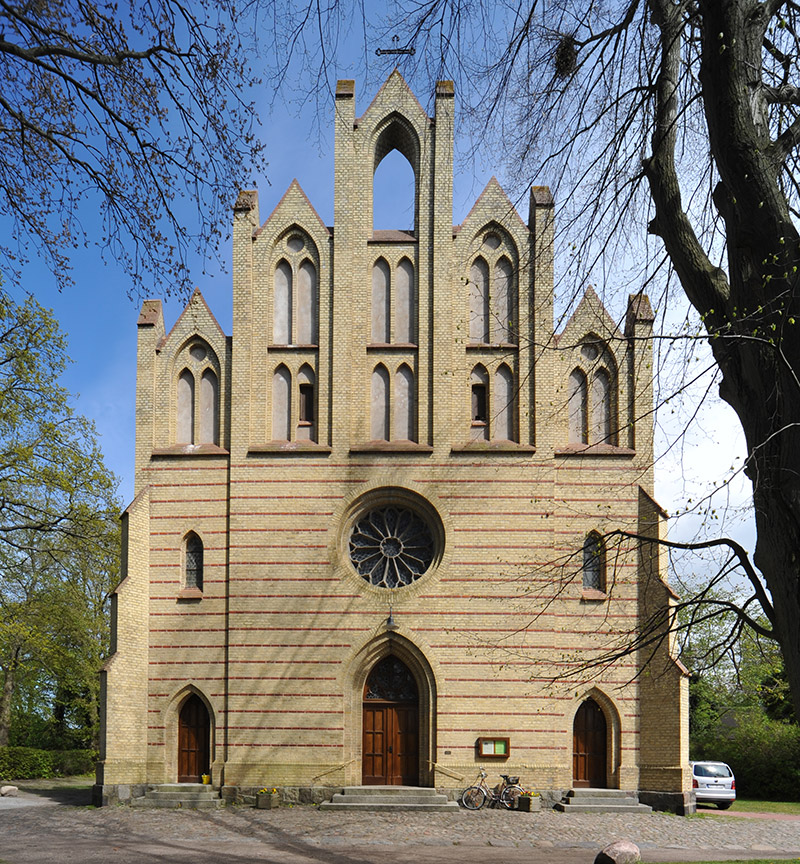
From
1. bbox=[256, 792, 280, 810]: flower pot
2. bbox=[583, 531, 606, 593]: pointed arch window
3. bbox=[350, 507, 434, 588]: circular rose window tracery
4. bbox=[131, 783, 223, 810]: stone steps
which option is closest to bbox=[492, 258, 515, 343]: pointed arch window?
bbox=[350, 507, 434, 588]: circular rose window tracery

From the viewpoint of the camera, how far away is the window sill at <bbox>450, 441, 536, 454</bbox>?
21.7 metres

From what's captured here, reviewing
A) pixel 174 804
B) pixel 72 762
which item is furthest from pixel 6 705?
pixel 174 804

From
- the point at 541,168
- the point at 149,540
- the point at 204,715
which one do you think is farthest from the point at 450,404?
the point at 541,168

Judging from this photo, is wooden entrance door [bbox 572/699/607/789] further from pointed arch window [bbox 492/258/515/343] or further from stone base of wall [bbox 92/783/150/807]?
stone base of wall [bbox 92/783/150/807]

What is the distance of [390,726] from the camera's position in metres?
21.3

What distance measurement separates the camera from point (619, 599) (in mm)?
21516

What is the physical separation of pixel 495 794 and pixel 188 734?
A: 270 inches

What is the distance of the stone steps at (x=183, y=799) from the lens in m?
20.4

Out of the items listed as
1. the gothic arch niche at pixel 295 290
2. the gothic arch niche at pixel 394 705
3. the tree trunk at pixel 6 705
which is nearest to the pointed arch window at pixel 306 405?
the gothic arch niche at pixel 295 290

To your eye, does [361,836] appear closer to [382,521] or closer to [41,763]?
[382,521]

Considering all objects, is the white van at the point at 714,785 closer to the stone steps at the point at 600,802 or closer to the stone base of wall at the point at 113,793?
the stone steps at the point at 600,802

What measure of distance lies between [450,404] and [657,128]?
43.3 feet

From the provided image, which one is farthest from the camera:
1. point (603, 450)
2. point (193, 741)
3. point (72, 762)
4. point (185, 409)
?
point (72, 762)

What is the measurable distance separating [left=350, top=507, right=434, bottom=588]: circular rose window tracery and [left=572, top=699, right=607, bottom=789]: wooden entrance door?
4.79 metres
